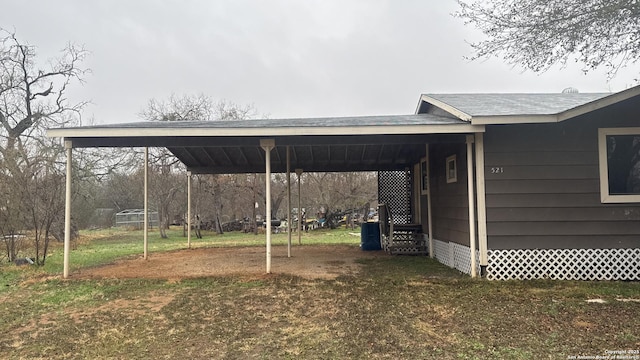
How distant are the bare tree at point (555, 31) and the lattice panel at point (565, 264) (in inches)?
104

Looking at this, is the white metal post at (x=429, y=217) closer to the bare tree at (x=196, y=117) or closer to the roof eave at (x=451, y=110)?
the roof eave at (x=451, y=110)

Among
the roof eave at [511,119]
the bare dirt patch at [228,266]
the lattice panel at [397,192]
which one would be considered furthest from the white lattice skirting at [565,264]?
the lattice panel at [397,192]

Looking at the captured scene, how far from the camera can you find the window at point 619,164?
18.9ft

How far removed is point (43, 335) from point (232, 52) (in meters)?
19.1

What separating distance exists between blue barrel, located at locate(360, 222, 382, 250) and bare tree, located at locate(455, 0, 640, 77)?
5.45 m

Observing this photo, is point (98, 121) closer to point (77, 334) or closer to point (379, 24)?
point (379, 24)

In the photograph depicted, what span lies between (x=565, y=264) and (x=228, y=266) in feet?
18.1

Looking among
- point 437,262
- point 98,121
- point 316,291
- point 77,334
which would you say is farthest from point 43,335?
point 98,121

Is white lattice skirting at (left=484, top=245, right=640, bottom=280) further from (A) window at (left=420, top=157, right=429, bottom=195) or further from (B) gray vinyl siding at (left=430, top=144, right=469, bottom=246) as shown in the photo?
(A) window at (left=420, top=157, right=429, bottom=195)

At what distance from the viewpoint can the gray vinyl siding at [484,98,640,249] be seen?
5.78 meters

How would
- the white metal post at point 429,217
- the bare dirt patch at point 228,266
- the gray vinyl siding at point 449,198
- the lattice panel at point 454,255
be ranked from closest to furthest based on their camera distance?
the lattice panel at point 454,255 < the gray vinyl siding at point 449,198 < the bare dirt patch at point 228,266 < the white metal post at point 429,217

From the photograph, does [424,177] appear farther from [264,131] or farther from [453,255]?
[264,131]

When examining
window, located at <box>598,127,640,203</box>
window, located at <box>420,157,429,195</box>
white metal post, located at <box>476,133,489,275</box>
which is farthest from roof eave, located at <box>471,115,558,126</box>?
window, located at <box>420,157,429,195</box>

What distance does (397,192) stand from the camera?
10.9m
